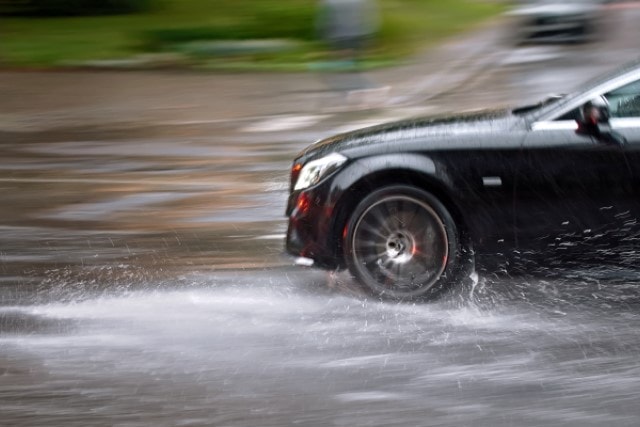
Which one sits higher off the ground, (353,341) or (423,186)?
(423,186)

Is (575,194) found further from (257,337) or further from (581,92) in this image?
(257,337)

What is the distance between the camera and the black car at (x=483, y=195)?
22.8 ft

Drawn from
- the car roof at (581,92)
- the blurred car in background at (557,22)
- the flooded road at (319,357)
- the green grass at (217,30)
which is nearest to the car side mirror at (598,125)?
the car roof at (581,92)

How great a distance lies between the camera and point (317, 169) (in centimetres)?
752

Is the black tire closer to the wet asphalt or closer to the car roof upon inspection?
the wet asphalt

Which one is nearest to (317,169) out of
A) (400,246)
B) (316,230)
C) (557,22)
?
(316,230)

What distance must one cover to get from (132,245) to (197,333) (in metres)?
2.45

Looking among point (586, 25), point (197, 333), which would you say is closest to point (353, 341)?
point (197, 333)

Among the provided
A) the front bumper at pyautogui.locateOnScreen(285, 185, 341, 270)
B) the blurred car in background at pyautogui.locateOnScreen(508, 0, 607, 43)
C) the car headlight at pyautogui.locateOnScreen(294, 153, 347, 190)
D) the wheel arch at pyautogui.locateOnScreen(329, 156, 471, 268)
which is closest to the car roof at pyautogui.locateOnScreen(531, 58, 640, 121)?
the wheel arch at pyautogui.locateOnScreen(329, 156, 471, 268)

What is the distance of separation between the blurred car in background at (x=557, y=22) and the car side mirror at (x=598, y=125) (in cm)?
1257

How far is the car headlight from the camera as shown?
741cm

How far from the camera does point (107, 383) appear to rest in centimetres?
588

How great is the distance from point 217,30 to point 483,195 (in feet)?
44.6

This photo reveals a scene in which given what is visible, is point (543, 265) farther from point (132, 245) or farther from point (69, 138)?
point (69, 138)
